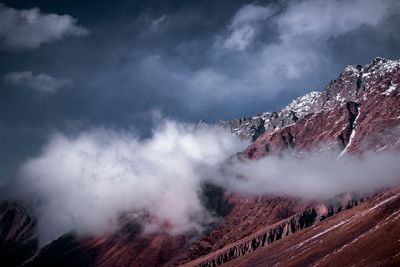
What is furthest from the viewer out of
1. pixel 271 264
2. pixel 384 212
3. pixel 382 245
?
pixel 271 264

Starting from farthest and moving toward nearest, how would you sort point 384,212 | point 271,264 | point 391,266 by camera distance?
point 271,264, point 384,212, point 391,266

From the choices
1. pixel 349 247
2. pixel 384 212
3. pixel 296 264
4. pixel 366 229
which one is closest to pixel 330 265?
pixel 349 247

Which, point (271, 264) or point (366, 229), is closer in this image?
point (366, 229)

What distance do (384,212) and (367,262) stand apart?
63172 millimetres

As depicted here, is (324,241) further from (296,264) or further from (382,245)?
(382,245)

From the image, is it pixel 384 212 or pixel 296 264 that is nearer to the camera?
pixel 296 264

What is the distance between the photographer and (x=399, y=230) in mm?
128750

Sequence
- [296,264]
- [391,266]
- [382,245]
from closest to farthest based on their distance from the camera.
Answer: [391,266], [382,245], [296,264]

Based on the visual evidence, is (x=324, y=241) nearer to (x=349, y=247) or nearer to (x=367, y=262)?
(x=349, y=247)

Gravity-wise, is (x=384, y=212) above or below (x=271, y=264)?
above

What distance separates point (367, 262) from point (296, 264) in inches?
1805

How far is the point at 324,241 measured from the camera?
173 m

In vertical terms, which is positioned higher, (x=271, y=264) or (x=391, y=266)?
(x=391, y=266)

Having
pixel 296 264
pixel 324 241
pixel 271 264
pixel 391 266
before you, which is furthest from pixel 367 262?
pixel 271 264
